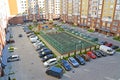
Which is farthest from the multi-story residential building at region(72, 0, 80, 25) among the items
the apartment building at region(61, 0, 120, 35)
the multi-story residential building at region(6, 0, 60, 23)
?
the multi-story residential building at region(6, 0, 60, 23)

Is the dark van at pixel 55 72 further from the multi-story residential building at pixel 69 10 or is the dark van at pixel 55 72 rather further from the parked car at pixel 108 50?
the multi-story residential building at pixel 69 10

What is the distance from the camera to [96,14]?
62969mm

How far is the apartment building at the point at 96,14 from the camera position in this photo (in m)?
53.6

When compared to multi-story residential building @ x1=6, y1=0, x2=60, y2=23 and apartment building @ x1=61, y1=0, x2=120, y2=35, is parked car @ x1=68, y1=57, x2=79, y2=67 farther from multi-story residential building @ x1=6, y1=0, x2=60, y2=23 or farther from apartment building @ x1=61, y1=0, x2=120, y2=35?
multi-story residential building @ x1=6, y1=0, x2=60, y2=23

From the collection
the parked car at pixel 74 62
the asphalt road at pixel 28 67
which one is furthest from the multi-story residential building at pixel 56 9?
the parked car at pixel 74 62

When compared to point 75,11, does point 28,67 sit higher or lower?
lower

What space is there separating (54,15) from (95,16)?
45.3 m

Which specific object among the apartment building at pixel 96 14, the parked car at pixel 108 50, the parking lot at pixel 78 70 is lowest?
the parking lot at pixel 78 70

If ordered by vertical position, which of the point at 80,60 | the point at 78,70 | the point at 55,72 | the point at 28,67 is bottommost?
the point at 78,70

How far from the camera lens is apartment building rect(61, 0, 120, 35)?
176 feet

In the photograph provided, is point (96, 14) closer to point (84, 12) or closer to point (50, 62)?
point (84, 12)

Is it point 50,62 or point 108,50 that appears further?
point 108,50

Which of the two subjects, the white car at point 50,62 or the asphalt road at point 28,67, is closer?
the asphalt road at point 28,67

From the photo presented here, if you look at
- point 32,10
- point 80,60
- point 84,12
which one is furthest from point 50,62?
point 32,10
